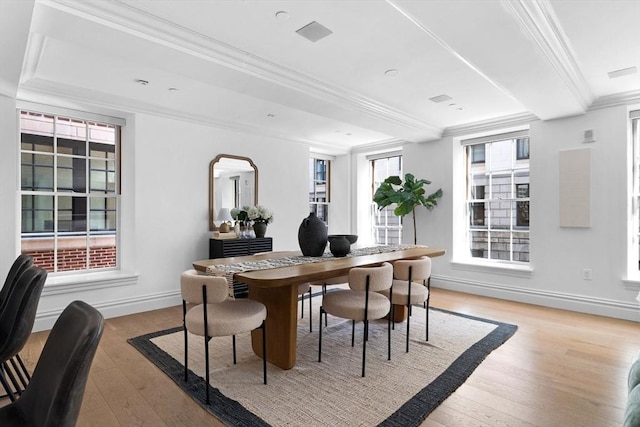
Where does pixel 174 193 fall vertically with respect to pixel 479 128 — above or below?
below

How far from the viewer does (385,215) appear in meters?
6.89

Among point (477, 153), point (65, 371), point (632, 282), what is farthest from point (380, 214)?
point (65, 371)

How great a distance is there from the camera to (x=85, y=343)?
994mm

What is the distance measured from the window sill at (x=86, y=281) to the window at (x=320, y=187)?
3645 mm

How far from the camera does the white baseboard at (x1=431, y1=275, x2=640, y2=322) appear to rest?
398 centimetres

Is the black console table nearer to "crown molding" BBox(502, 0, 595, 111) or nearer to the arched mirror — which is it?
the arched mirror

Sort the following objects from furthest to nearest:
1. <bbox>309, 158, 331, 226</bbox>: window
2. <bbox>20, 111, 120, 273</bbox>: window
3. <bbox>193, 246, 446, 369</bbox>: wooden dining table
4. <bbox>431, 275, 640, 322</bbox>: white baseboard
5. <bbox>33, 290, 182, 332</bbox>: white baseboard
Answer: <bbox>309, 158, 331, 226</bbox>: window, <bbox>431, 275, 640, 322</bbox>: white baseboard, <bbox>20, 111, 120, 273</bbox>: window, <bbox>33, 290, 182, 332</bbox>: white baseboard, <bbox>193, 246, 446, 369</bbox>: wooden dining table

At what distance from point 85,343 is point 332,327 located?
292 cm

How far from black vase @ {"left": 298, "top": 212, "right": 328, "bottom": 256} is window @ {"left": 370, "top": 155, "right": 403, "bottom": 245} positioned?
3.56m

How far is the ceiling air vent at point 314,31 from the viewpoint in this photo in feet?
8.08

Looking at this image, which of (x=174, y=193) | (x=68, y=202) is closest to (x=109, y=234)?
(x=68, y=202)

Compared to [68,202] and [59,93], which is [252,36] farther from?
[68,202]

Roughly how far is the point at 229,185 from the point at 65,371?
4.30m

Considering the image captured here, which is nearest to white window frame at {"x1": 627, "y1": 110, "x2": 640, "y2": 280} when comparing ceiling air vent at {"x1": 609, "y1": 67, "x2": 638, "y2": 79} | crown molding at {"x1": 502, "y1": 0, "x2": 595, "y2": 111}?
ceiling air vent at {"x1": 609, "y1": 67, "x2": 638, "y2": 79}
